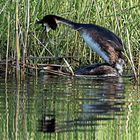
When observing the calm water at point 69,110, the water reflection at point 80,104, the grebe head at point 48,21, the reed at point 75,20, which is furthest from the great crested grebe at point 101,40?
Answer: the calm water at point 69,110

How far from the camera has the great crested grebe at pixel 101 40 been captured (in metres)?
10.6

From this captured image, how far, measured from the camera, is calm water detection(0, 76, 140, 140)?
19.5 feet

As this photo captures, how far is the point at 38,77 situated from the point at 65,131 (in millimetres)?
4482

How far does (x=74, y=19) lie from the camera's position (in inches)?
466

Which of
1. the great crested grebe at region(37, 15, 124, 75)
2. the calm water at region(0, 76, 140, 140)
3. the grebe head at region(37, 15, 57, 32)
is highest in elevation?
the grebe head at region(37, 15, 57, 32)

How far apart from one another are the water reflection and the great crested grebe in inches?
29.8

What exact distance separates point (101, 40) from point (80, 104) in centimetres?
329

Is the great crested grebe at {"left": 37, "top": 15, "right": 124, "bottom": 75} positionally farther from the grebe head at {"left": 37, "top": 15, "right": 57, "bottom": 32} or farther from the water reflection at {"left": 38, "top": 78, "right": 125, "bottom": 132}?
the water reflection at {"left": 38, "top": 78, "right": 125, "bottom": 132}

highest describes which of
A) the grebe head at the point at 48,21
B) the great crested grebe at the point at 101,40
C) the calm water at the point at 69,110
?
the grebe head at the point at 48,21

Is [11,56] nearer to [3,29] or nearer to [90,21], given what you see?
[3,29]

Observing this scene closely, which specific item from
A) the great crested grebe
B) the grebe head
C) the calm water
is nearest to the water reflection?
the calm water

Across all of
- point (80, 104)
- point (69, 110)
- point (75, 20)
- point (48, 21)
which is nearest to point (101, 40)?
point (48, 21)

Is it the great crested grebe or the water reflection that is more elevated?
the great crested grebe

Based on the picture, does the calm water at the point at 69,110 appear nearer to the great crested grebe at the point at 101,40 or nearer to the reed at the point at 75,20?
the great crested grebe at the point at 101,40
